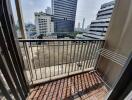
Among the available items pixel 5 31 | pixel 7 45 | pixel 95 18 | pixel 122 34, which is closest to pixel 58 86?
pixel 7 45

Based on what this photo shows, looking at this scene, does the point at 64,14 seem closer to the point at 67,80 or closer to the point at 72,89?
the point at 67,80

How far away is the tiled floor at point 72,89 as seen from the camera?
169cm

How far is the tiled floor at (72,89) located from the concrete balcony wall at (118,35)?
1.06ft

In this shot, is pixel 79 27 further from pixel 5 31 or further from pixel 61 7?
pixel 5 31

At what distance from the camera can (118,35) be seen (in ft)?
6.12

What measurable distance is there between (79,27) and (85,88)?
6509 centimetres

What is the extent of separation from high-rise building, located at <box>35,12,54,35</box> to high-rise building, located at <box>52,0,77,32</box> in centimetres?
335

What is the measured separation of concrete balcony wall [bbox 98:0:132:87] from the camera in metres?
1.63

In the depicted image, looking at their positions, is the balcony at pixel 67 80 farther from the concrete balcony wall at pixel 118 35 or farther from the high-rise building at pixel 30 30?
the high-rise building at pixel 30 30

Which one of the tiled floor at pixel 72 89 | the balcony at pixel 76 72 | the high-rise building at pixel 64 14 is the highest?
the high-rise building at pixel 64 14

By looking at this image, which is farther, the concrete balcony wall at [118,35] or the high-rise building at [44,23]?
the high-rise building at [44,23]

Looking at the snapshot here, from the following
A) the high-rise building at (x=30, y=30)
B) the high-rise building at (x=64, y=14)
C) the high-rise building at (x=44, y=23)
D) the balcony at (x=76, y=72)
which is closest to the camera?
the balcony at (x=76, y=72)

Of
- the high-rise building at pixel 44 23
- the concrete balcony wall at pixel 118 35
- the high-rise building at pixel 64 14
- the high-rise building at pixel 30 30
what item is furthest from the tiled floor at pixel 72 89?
the high-rise building at pixel 64 14

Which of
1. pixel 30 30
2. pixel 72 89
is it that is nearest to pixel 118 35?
pixel 72 89
